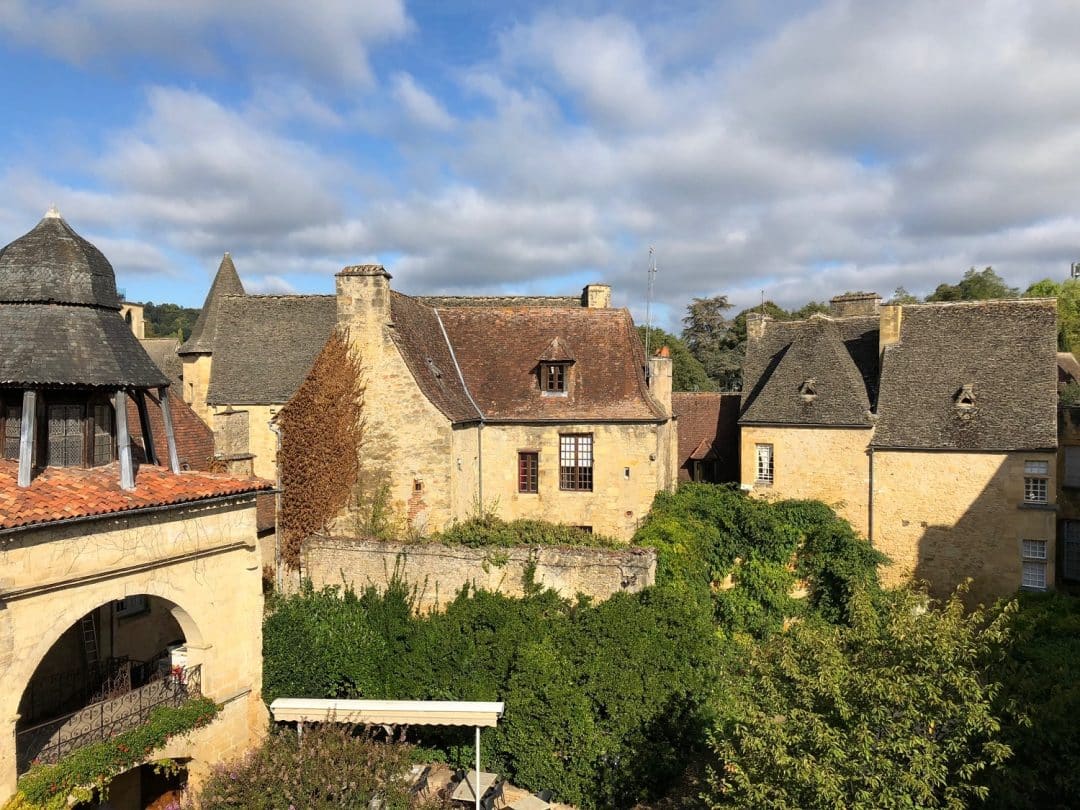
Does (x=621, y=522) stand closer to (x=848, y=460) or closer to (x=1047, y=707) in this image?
(x=848, y=460)

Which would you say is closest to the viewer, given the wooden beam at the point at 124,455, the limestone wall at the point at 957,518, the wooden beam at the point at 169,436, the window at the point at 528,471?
the wooden beam at the point at 124,455

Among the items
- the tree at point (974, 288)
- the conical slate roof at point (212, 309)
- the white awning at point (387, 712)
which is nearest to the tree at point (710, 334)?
the tree at point (974, 288)

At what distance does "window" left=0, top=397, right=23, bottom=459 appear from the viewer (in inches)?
513

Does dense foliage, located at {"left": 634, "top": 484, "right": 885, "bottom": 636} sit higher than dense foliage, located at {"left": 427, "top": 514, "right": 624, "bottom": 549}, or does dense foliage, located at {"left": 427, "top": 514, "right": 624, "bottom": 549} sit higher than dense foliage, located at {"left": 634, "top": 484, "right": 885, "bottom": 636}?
dense foliage, located at {"left": 427, "top": 514, "right": 624, "bottom": 549}

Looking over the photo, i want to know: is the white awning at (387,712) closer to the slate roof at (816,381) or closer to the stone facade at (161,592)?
the stone facade at (161,592)

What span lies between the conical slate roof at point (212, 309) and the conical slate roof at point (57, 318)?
78.9 ft

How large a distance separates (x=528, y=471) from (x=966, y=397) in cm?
1614

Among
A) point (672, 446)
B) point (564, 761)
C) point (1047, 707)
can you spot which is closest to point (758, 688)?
point (1047, 707)

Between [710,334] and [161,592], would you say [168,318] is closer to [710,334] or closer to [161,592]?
[710,334]

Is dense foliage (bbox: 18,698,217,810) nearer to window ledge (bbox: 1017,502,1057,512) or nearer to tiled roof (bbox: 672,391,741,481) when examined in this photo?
tiled roof (bbox: 672,391,741,481)

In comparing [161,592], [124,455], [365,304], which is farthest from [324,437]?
[161,592]

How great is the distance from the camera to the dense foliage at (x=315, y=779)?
12141 mm

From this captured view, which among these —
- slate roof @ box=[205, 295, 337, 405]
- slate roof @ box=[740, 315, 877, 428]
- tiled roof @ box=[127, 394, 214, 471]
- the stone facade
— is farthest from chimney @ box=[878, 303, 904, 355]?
tiled roof @ box=[127, 394, 214, 471]

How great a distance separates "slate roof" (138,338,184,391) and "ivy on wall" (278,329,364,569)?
38.2m
